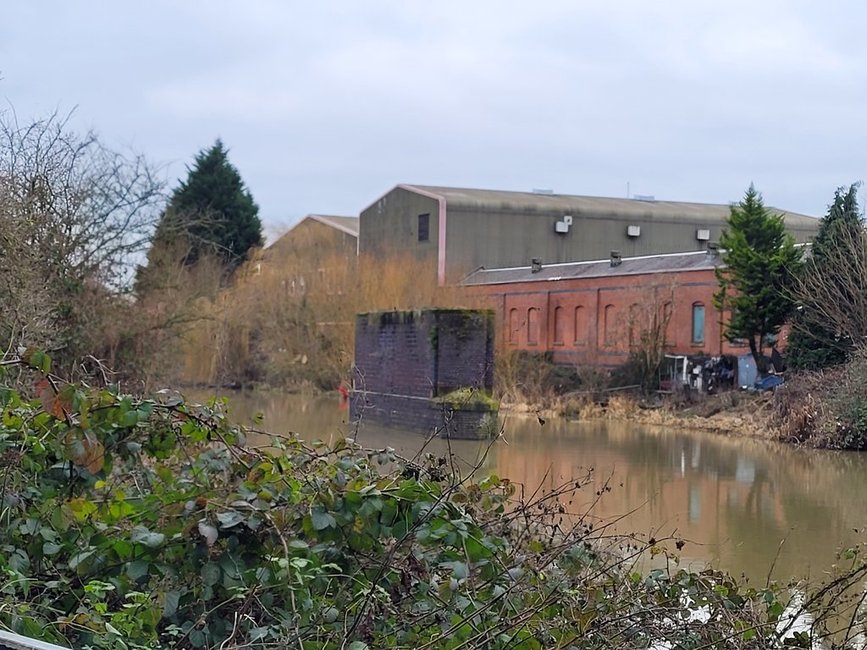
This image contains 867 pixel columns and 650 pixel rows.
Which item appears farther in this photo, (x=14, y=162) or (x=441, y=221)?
(x=441, y=221)

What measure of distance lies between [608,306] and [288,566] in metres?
35.2

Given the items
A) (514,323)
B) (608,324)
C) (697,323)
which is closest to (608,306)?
(608,324)

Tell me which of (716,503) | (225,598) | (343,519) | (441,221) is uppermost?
(441,221)

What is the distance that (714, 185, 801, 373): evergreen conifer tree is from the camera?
29531 millimetres

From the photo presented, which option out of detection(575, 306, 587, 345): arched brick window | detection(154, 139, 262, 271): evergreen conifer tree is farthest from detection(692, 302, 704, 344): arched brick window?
detection(154, 139, 262, 271): evergreen conifer tree

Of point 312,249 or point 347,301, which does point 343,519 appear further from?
point 312,249

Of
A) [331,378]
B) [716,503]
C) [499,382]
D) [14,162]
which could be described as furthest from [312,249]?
[716,503]

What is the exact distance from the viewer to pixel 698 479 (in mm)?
17609

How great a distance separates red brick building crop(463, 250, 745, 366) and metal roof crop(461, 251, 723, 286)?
42mm

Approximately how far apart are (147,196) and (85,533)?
18.4 meters

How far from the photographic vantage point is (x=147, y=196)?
71.4ft

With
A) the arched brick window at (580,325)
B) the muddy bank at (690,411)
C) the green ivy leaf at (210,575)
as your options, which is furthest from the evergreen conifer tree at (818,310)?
the green ivy leaf at (210,575)

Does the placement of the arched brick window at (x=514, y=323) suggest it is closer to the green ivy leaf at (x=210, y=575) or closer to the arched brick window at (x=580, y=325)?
the arched brick window at (x=580, y=325)

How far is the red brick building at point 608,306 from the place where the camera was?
3491 centimetres
